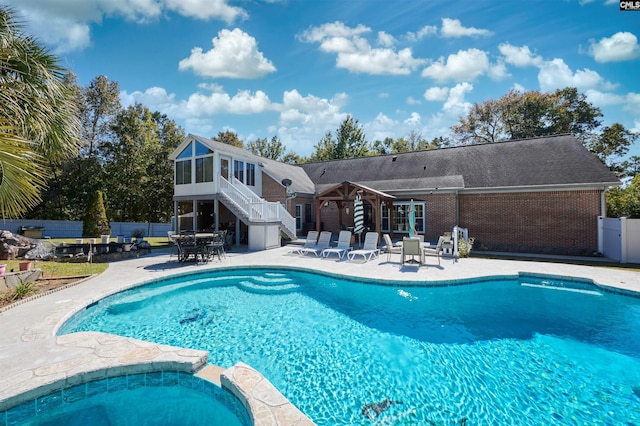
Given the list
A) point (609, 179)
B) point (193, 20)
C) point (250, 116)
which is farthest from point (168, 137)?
point (609, 179)

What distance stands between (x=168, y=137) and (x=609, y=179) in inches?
1454

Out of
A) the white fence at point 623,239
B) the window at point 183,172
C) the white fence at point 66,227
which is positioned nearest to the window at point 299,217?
the window at point 183,172

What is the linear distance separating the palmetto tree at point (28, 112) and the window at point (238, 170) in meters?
12.5

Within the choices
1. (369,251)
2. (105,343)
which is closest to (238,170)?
(369,251)

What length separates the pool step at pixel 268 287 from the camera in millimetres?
9126

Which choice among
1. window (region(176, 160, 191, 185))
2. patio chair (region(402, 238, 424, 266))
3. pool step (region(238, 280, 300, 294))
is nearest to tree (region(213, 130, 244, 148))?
window (region(176, 160, 191, 185))

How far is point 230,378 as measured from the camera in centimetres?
390

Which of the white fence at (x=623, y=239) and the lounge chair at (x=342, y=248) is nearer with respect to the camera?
the white fence at (x=623, y=239)

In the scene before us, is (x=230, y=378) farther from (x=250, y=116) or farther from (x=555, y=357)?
(x=250, y=116)

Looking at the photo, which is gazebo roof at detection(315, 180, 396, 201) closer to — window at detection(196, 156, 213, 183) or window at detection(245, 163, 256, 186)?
window at detection(245, 163, 256, 186)

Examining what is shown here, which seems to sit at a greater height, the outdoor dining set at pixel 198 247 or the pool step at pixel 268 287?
the outdoor dining set at pixel 198 247

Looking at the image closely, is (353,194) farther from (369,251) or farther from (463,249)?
(463,249)

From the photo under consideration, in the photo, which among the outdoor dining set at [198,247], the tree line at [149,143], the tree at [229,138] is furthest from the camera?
the tree at [229,138]

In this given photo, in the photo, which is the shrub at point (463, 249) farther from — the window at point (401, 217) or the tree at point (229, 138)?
the tree at point (229, 138)
